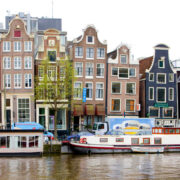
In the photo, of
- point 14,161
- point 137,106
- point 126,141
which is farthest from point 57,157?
point 137,106

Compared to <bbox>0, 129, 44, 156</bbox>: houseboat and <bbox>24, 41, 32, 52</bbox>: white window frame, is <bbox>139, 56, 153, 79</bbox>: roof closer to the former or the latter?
<bbox>24, 41, 32, 52</bbox>: white window frame

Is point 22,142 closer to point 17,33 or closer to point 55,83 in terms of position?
point 55,83

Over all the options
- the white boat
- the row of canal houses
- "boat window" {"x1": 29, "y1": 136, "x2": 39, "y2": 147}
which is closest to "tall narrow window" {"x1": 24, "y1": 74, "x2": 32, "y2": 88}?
the row of canal houses

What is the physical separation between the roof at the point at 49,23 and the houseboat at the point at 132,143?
3136 centimetres

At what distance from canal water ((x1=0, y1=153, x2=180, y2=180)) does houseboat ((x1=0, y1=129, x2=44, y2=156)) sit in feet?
5.67

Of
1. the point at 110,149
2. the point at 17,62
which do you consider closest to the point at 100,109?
the point at 110,149

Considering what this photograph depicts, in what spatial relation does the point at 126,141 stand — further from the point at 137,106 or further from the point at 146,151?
the point at 137,106

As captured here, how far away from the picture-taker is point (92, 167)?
3612 centimetres

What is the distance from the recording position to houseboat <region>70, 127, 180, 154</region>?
45500mm

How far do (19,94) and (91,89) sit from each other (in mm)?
10769

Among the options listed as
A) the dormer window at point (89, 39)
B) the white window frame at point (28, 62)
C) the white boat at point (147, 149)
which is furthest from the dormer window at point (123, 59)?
the white boat at point (147, 149)

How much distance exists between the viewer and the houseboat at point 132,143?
149ft

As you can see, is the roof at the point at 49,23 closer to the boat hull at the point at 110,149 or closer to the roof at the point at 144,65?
the roof at the point at 144,65

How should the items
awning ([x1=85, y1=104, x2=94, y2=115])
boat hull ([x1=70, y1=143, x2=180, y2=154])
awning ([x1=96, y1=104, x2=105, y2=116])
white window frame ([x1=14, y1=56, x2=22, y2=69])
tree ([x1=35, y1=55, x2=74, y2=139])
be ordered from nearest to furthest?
1. boat hull ([x1=70, y1=143, x2=180, y2=154])
2. tree ([x1=35, y1=55, x2=74, y2=139])
3. white window frame ([x1=14, y1=56, x2=22, y2=69])
4. awning ([x1=85, y1=104, x2=94, y2=115])
5. awning ([x1=96, y1=104, x2=105, y2=116])
